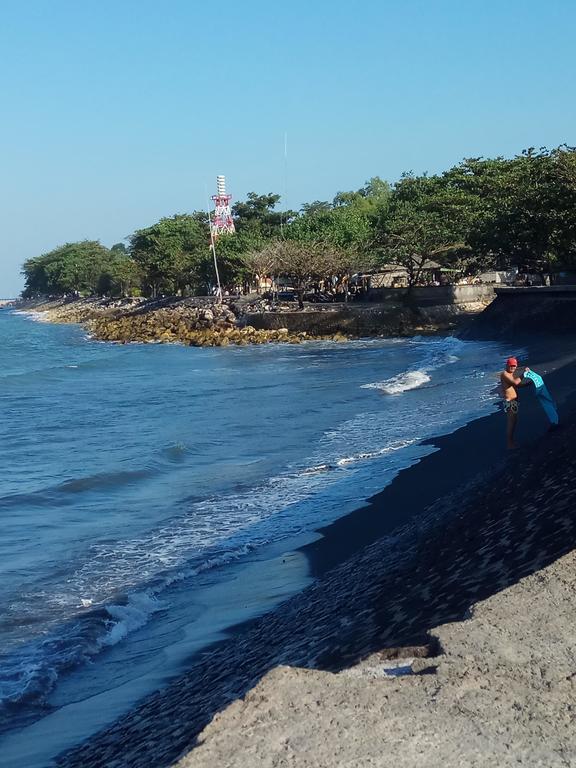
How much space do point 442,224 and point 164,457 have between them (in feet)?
145

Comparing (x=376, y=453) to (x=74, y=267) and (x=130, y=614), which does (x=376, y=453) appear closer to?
(x=130, y=614)

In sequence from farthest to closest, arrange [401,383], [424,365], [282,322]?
[282,322]
[424,365]
[401,383]

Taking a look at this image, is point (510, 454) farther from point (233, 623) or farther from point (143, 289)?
point (143, 289)

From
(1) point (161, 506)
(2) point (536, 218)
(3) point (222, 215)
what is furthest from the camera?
(3) point (222, 215)

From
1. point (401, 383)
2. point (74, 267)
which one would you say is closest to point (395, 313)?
point (401, 383)

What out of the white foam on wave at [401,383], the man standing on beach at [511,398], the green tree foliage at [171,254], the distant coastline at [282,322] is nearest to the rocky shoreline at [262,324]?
the distant coastline at [282,322]

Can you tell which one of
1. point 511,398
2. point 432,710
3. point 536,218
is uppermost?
point 536,218

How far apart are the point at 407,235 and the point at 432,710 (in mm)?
57072

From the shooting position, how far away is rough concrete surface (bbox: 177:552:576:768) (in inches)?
160

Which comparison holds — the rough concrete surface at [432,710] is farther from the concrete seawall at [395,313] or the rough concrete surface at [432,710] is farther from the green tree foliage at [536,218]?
the concrete seawall at [395,313]

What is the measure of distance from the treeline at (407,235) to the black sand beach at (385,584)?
36.3 metres

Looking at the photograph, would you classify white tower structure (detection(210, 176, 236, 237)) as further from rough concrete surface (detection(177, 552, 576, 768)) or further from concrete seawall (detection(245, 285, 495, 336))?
rough concrete surface (detection(177, 552, 576, 768))

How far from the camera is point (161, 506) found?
1485cm

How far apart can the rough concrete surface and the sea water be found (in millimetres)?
2731
